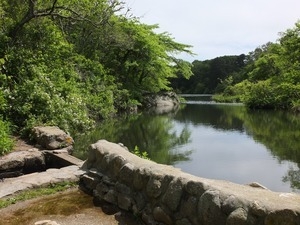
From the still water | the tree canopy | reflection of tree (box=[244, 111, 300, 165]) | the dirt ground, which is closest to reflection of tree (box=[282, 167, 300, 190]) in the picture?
the still water

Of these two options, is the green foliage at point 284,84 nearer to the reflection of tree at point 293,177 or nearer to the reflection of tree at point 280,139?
the reflection of tree at point 280,139

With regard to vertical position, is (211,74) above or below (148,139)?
above

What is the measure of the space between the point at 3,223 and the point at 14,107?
22.8 feet

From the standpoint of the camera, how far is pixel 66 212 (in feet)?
16.3

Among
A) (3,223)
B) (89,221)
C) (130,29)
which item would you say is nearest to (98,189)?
(89,221)

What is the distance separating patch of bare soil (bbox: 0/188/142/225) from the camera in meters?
4.68

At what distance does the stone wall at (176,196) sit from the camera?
3281 millimetres

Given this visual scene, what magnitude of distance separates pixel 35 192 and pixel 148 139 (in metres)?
7.97

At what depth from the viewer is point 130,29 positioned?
1083 inches

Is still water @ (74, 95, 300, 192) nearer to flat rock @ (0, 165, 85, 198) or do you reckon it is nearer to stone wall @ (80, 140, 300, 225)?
flat rock @ (0, 165, 85, 198)

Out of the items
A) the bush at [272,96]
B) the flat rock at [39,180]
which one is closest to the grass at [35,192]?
the flat rock at [39,180]

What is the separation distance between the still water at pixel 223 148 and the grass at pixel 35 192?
10.9ft

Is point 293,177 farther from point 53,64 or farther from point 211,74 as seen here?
point 211,74

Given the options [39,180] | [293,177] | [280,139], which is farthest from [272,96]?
[39,180]
